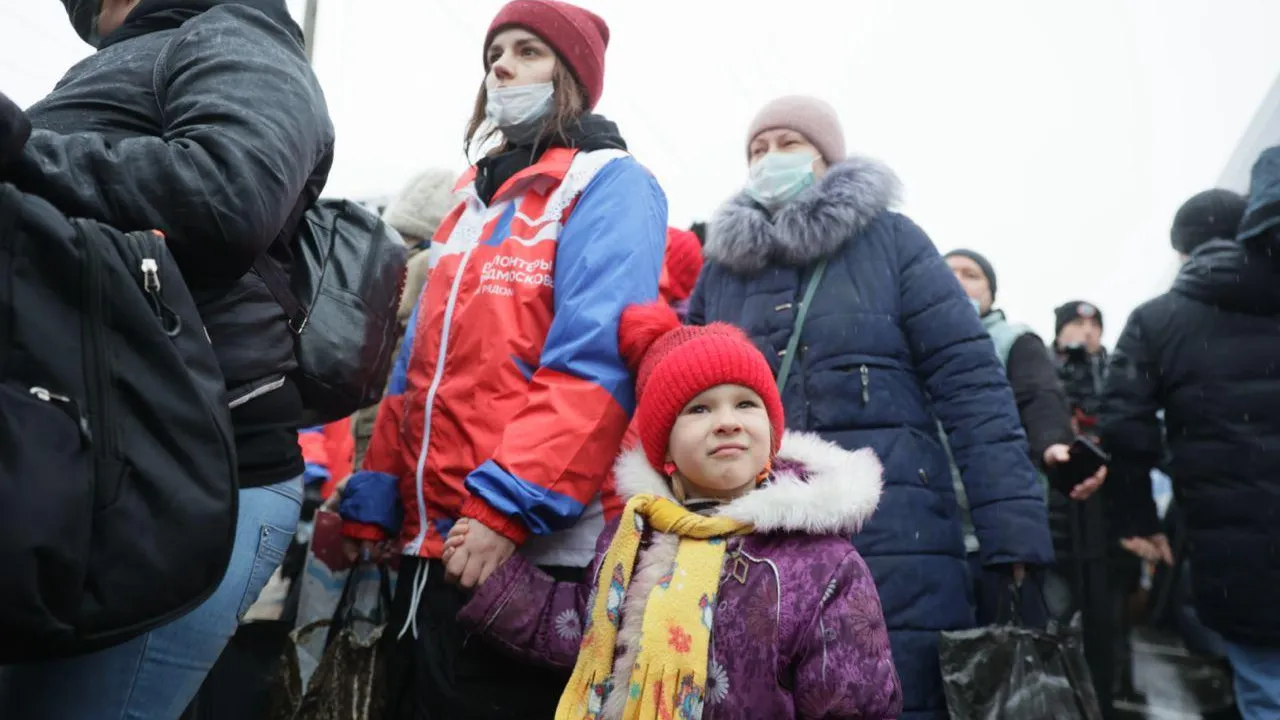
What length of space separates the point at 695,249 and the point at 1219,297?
180 cm

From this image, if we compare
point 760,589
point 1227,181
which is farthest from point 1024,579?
point 1227,181

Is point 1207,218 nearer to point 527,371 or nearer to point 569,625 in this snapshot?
point 527,371

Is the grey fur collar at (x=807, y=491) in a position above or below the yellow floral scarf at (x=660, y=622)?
above

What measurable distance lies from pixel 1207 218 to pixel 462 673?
11.2ft

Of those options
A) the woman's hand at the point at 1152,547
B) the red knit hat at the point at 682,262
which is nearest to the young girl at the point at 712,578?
the red knit hat at the point at 682,262

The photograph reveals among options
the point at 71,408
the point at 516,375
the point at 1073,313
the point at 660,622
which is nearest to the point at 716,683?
the point at 660,622

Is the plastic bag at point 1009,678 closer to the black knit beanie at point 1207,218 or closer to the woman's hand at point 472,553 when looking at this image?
the woman's hand at point 472,553

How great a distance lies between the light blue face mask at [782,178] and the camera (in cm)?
276

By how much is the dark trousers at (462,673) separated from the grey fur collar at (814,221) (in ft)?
3.60

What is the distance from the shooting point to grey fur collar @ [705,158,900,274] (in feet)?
8.27

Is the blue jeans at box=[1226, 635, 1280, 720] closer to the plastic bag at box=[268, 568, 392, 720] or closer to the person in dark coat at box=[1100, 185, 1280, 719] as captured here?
the person in dark coat at box=[1100, 185, 1280, 719]

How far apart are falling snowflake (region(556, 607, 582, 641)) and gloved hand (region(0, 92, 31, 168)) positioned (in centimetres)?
128

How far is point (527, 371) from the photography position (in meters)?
2.08

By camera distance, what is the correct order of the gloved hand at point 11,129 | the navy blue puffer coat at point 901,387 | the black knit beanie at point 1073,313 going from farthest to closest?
the black knit beanie at point 1073,313 < the navy blue puffer coat at point 901,387 < the gloved hand at point 11,129
